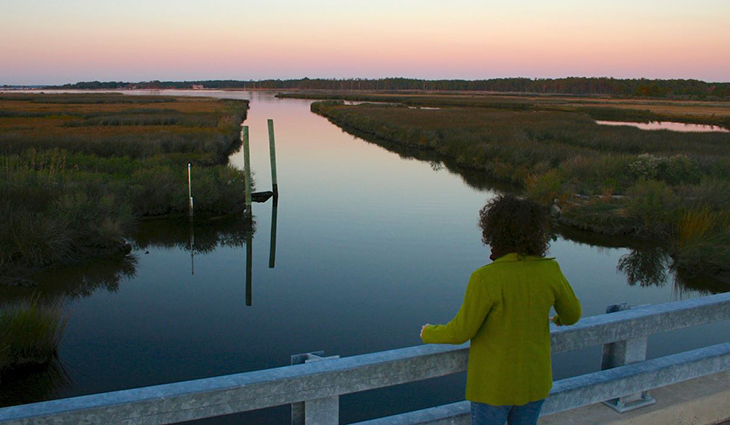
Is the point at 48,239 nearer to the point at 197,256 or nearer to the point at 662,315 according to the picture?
the point at 197,256

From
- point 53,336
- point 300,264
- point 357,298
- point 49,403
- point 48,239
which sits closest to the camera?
point 49,403

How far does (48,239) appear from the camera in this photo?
11.2 m

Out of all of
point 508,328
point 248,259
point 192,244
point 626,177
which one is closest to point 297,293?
point 248,259

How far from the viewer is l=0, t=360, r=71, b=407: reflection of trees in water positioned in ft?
22.2

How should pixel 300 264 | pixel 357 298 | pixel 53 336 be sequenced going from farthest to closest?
pixel 300 264, pixel 357 298, pixel 53 336

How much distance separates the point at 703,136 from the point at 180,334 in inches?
1233

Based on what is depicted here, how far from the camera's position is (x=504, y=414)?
2.81 meters

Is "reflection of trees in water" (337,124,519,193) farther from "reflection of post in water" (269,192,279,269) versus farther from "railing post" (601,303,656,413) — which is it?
"railing post" (601,303,656,413)

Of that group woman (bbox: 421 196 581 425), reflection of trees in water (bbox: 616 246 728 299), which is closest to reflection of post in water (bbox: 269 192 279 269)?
reflection of trees in water (bbox: 616 246 728 299)

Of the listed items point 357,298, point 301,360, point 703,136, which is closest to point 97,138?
point 357,298

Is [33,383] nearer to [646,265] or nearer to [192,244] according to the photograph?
[192,244]

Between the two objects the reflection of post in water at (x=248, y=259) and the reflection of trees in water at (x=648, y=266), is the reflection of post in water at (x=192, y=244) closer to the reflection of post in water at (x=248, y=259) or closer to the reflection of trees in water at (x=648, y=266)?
the reflection of post in water at (x=248, y=259)

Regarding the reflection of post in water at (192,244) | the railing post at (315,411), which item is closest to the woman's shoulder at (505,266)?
the railing post at (315,411)

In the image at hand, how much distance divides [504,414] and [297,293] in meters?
7.94
